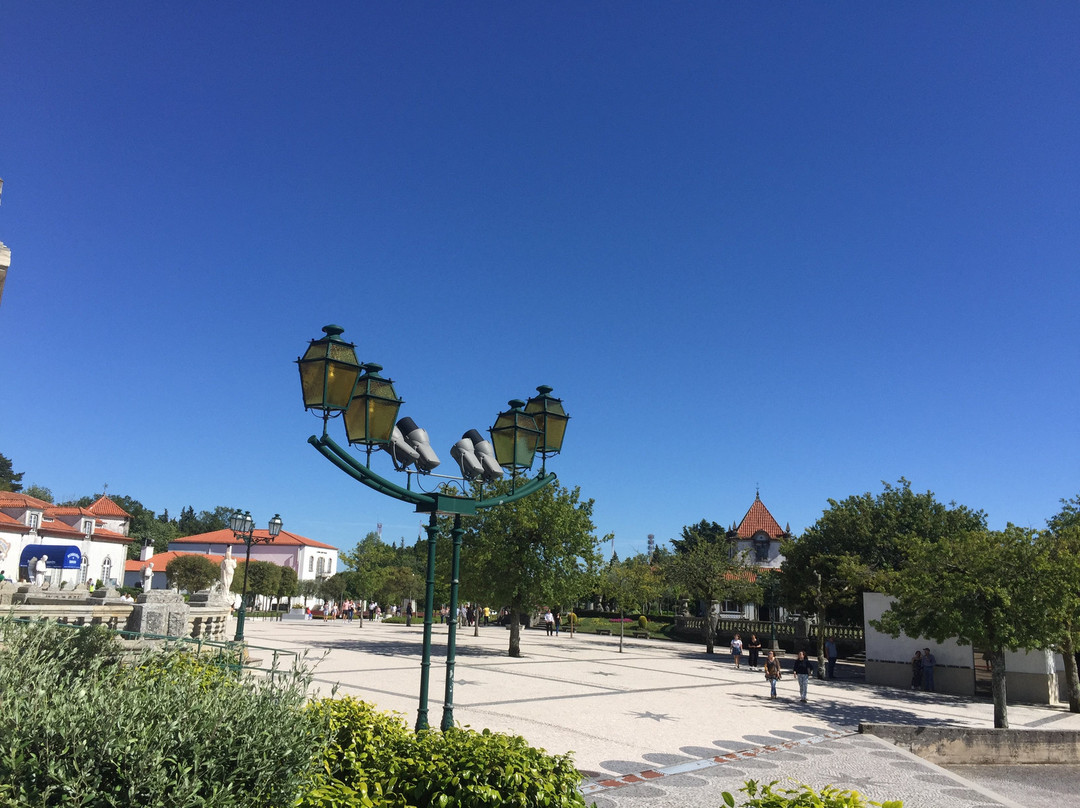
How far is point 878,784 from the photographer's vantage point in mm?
10523

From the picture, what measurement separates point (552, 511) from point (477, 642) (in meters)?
10.8

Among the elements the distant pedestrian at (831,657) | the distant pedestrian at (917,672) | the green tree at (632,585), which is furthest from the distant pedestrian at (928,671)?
the green tree at (632,585)

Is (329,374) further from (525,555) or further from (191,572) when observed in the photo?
(191,572)

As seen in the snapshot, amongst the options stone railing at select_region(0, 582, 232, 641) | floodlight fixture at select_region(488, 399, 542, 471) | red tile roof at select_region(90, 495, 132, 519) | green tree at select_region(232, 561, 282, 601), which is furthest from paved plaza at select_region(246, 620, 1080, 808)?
red tile roof at select_region(90, 495, 132, 519)

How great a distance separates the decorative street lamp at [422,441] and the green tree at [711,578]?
30544 millimetres

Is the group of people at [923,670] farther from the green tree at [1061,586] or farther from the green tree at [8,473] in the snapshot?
the green tree at [8,473]

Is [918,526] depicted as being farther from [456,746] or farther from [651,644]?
[456,746]

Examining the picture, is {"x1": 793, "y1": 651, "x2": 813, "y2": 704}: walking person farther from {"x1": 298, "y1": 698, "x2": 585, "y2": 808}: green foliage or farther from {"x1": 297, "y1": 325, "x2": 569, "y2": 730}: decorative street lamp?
{"x1": 298, "y1": 698, "x2": 585, "y2": 808}: green foliage

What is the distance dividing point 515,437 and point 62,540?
63.6 meters

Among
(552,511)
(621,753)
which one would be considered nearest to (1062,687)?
(552,511)

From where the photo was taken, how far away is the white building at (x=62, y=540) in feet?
160

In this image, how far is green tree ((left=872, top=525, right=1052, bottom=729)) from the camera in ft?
55.7

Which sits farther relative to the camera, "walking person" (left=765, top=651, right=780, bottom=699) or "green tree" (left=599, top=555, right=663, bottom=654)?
"green tree" (left=599, top=555, right=663, bottom=654)

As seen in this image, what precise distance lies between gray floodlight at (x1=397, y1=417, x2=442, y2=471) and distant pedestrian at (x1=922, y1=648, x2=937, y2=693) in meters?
24.8
